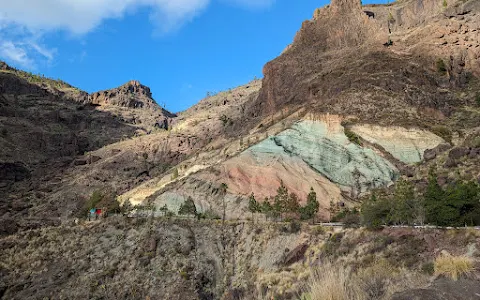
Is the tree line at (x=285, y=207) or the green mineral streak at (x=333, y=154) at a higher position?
the green mineral streak at (x=333, y=154)

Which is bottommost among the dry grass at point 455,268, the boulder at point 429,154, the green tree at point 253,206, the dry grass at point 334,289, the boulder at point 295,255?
the boulder at point 295,255

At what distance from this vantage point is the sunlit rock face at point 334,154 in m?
70.1

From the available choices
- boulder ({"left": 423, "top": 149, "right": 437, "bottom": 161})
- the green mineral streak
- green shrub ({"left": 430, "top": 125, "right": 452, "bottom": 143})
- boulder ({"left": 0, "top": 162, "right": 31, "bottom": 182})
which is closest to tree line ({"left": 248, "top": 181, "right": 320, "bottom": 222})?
the green mineral streak

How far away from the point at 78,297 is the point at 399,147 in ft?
184

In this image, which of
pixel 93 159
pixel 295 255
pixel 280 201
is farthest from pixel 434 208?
pixel 93 159

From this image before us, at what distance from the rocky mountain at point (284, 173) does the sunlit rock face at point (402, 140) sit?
0.89 ft

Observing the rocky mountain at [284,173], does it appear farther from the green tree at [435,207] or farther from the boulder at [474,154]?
the green tree at [435,207]

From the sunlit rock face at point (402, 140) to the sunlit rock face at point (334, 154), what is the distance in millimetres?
2895

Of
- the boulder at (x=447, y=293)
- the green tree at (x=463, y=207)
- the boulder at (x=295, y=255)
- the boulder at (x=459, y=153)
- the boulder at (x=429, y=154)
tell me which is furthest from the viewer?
the boulder at (x=429, y=154)

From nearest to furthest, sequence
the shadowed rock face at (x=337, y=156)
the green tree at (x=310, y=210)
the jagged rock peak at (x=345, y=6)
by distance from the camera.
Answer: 1. the green tree at (x=310, y=210)
2. the shadowed rock face at (x=337, y=156)
3. the jagged rock peak at (x=345, y=6)

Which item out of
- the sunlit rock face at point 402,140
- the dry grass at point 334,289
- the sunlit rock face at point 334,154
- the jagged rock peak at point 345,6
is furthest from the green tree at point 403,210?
the jagged rock peak at point 345,6

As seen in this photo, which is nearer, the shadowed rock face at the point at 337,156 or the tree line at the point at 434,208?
the tree line at the point at 434,208

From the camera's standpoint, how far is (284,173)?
69000mm

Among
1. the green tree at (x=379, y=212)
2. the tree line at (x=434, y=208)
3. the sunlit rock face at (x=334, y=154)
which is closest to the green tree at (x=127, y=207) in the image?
the sunlit rock face at (x=334, y=154)
